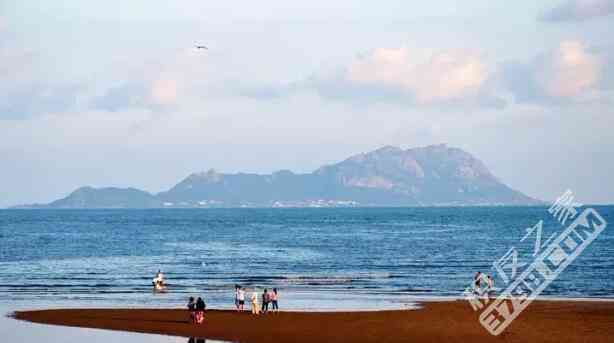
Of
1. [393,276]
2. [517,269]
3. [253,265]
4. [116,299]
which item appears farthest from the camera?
[253,265]

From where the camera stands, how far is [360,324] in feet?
166

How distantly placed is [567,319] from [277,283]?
1354 inches

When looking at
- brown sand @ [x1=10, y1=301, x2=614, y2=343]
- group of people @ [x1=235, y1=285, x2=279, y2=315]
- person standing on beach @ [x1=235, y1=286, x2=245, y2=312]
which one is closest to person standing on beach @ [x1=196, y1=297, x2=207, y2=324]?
brown sand @ [x1=10, y1=301, x2=614, y2=343]

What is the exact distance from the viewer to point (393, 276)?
297 ft

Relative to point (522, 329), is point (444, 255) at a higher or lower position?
higher

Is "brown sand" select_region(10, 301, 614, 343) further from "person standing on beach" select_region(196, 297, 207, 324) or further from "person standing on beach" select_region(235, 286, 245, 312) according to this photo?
"person standing on beach" select_region(235, 286, 245, 312)

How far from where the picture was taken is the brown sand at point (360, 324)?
46.3 metres

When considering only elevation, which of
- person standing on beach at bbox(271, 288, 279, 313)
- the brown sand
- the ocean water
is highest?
the ocean water

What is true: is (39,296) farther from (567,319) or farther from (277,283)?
(567,319)

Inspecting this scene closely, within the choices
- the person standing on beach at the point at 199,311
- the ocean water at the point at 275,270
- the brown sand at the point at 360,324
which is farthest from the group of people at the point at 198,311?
the ocean water at the point at 275,270

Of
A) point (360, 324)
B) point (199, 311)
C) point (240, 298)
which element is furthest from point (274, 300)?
point (360, 324)

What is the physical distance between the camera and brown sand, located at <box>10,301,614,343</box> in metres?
46.3

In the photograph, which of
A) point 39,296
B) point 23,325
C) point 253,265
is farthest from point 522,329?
point 253,265

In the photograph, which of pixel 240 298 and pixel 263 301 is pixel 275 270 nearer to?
pixel 240 298
